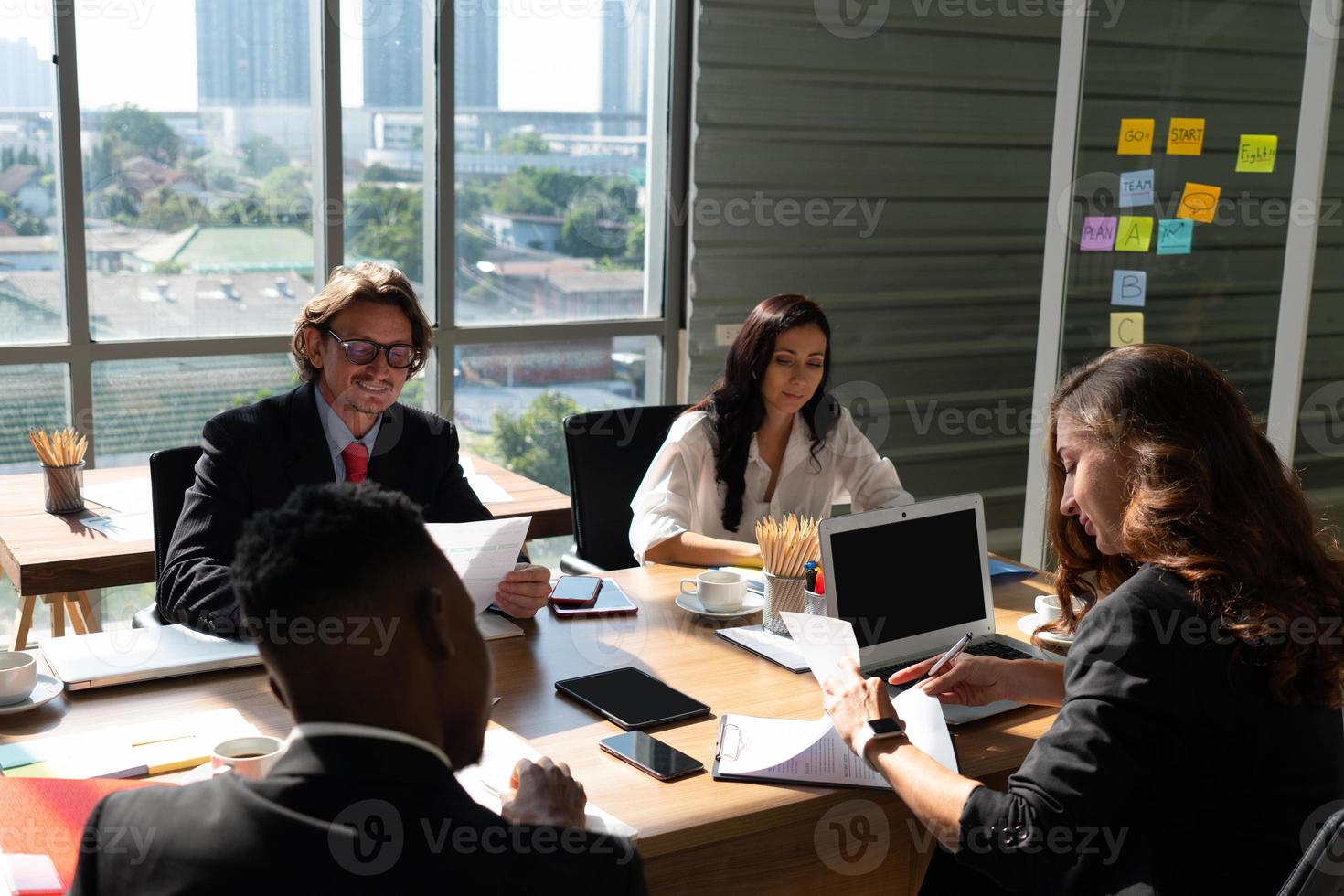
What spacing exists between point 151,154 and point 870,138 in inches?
101

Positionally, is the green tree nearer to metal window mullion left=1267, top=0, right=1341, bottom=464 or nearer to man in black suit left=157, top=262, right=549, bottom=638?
man in black suit left=157, top=262, right=549, bottom=638

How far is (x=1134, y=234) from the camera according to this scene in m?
3.62

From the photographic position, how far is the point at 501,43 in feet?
14.2

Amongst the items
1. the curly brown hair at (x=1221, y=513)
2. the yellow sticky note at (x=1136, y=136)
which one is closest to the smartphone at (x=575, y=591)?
the curly brown hair at (x=1221, y=513)

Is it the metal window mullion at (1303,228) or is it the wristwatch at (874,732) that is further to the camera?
the metal window mullion at (1303,228)

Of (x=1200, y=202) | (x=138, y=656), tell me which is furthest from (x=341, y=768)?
(x=1200, y=202)

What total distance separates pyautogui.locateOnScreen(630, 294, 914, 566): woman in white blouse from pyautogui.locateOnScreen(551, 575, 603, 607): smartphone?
1.40 feet

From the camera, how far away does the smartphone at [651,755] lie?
5.32 ft

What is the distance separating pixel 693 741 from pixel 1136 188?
2.57 m

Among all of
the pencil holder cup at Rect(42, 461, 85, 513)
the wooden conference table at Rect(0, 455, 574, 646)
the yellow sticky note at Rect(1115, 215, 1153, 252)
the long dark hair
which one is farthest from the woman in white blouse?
the pencil holder cup at Rect(42, 461, 85, 513)

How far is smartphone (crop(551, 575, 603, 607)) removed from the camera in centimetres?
231

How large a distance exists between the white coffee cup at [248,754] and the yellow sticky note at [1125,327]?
111 inches

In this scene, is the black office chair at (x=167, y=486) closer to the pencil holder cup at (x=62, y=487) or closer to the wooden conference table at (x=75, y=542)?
the wooden conference table at (x=75, y=542)

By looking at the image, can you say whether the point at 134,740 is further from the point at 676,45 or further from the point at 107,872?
the point at 676,45
